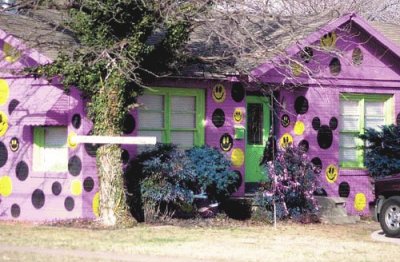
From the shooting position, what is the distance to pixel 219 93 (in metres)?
19.4

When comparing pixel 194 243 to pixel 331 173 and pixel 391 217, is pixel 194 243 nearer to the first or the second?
pixel 391 217

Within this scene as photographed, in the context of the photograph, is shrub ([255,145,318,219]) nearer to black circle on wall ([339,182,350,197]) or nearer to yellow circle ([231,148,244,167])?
yellow circle ([231,148,244,167])

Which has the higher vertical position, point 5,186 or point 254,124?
point 254,124

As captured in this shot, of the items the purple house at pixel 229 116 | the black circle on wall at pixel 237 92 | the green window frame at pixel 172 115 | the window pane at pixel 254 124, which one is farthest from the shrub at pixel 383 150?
the green window frame at pixel 172 115

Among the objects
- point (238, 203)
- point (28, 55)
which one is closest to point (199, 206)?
point (238, 203)

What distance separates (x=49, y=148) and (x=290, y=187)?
228 inches

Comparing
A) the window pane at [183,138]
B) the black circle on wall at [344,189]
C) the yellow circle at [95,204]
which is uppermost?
the window pane at [183,138]

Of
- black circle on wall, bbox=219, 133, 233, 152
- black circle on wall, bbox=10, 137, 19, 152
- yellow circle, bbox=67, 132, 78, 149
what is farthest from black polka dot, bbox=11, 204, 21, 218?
black circle on wall, bbox=219, 133, 233, 152

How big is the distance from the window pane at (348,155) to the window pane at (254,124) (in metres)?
2.37

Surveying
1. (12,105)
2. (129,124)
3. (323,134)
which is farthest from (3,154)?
(323,134)

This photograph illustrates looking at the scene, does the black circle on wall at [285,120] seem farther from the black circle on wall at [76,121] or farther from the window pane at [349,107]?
the black circle on wall at [76,121]

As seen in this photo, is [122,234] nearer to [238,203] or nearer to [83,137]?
[83,137]

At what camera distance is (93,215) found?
1769 centimetres

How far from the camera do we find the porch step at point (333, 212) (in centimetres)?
1903
